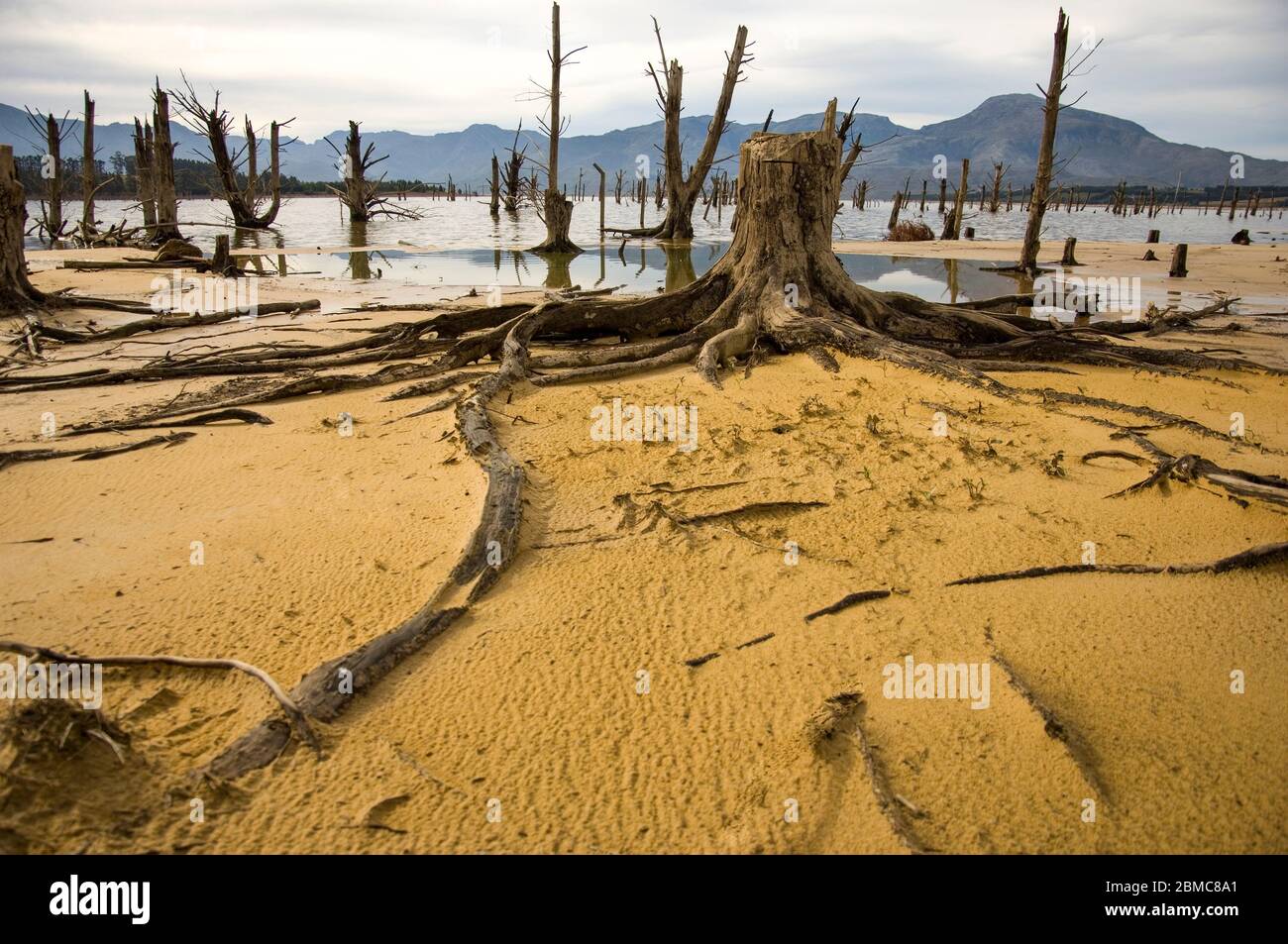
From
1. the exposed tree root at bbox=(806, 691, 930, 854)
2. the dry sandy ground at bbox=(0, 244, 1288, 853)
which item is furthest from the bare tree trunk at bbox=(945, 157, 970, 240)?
the exposed tree root at bbox=(806, 691, 930, 854)

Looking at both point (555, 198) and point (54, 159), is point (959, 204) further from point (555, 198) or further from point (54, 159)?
point (54, 159)

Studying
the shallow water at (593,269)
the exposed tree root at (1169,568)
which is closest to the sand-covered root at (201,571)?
the exposed tree root at (1169,568)

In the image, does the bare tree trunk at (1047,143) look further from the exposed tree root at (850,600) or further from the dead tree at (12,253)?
the dead tree at (12,253)

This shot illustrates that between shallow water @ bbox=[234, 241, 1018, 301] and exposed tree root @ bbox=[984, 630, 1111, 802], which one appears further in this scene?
shallow water @ bbox=[234, 241, 1018, 301]

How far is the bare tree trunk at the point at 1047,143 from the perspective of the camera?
14.7m

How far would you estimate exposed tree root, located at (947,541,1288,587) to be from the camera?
10.7 ft

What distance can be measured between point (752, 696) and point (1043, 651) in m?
1.14

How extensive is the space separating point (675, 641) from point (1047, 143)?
16.5 meters

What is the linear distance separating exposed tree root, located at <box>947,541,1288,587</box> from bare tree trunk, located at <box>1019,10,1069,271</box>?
13.2m

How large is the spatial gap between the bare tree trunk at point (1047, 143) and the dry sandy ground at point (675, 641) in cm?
1266

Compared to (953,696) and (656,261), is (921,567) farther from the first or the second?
(656,261)

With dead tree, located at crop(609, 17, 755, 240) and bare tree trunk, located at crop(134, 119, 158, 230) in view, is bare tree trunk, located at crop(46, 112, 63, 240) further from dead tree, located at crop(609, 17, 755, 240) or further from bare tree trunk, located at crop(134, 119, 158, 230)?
dead tree, located at crop(609, 17, 755, 240)

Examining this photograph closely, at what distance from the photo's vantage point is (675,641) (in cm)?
289

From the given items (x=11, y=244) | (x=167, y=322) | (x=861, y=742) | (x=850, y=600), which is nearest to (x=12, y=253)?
(x=11, y=244)
